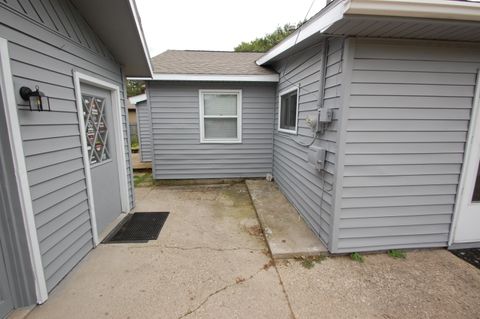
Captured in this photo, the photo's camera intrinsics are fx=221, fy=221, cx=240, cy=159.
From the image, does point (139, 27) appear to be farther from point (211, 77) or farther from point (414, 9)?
point (414, 9)

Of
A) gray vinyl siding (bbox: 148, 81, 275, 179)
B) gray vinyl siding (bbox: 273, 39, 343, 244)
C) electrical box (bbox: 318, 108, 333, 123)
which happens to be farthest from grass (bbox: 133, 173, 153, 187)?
electrical box (bbox: 318, 108, 333, 123)

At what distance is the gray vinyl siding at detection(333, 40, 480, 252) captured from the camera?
238 cm

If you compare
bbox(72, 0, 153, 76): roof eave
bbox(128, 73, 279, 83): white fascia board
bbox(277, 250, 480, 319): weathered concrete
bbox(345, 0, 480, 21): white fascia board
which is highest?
bbox(72, 0, 153, 76): roof eave

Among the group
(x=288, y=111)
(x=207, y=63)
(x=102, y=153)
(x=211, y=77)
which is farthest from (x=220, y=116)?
(x=102, y=153)

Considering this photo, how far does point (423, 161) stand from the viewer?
2611 mm

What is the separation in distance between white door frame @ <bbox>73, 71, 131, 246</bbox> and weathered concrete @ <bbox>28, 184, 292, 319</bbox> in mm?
681

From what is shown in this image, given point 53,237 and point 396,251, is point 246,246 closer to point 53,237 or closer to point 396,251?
point 396,251

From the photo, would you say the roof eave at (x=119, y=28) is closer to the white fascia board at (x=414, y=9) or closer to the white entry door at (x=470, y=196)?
the white fascia board at (x=414, y=9)

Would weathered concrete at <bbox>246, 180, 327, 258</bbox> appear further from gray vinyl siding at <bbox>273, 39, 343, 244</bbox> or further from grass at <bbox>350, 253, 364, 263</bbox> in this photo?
grass at <bbox>350, 253, 364, 263</bbox>

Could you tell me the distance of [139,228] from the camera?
3.44 metres

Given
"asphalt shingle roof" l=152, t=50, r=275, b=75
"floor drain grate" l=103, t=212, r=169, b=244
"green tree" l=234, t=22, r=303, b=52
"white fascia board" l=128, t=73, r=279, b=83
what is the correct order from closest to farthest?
"floor drain grate" l=103, t=212, r=169, b=244 → "white fascia board" l=128, t=73, r=279, b=83 → "asphalt shingle roof" l=152, t=50, r=275, b=75 → "green tree" l=234, t=22, r=303, b=52

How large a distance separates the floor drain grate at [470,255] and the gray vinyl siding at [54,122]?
179 inches

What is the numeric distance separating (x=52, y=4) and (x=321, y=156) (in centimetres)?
329

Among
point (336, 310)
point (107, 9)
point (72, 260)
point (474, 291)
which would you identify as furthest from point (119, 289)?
point (474, 291)
